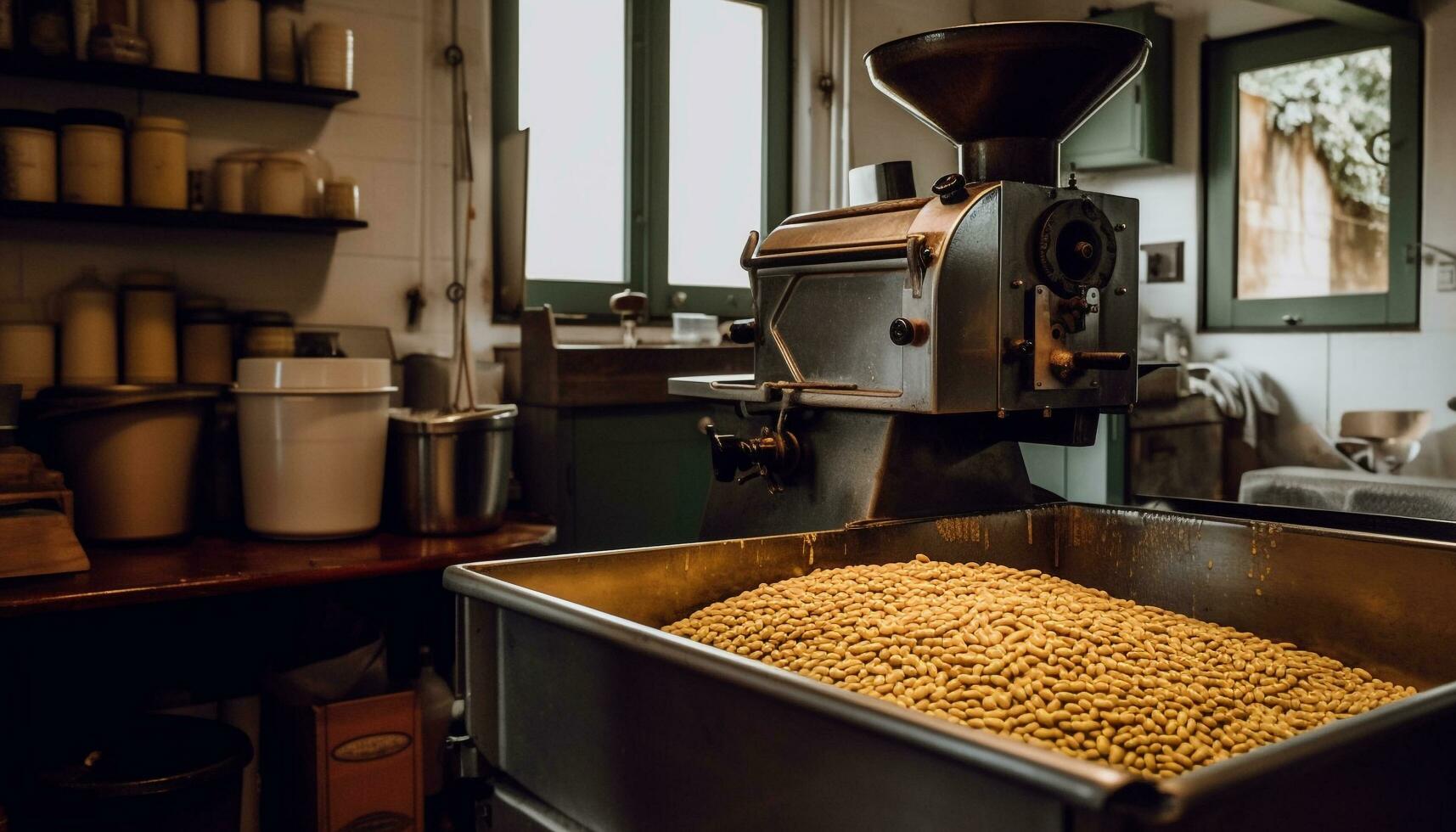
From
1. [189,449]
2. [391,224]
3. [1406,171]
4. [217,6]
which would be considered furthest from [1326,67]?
[189,449]

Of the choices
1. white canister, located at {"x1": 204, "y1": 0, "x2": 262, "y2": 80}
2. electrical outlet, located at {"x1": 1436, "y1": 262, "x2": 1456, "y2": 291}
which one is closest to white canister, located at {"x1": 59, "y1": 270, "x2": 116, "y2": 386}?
white canister, located at {"x1": 204, "y1": 0, "x2": 262, "y2": 80}

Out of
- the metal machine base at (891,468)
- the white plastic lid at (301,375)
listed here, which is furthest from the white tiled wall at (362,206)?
the metal machine base at (891,468)

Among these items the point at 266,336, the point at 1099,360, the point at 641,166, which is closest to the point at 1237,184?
the point at 641,166

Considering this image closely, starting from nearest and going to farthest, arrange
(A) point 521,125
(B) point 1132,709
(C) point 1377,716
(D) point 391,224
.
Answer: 1. (C) point 1377,716
2. (B) point 1132,709
3. (D) point 391,224
4. (A) point 521,125

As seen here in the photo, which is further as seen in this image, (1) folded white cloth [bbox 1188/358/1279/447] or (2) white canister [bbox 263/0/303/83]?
(1) folded white cloth [bbox 1188/358/1279/447]

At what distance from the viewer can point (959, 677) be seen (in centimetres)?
107

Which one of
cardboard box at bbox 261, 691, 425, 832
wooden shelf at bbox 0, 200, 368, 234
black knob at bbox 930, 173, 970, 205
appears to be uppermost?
wooden shelf at bbox 0, 200, 368, 234

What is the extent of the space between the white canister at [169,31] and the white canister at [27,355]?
80cm

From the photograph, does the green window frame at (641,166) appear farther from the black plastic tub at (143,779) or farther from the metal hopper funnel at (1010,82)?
the metal hopper funnel at (1010,82)

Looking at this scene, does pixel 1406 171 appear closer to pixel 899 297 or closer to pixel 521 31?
pixel 521 31

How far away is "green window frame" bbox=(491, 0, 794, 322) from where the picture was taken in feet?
13.3

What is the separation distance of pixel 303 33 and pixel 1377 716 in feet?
11.6

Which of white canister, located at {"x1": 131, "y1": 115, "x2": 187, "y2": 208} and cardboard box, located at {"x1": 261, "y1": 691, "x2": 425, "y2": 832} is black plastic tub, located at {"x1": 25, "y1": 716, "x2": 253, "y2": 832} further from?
white canister, located at {"x1": 131, "y1": 115, "x2": 187, "y2": 208}

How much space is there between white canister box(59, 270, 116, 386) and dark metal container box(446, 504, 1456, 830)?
2.28 meters
